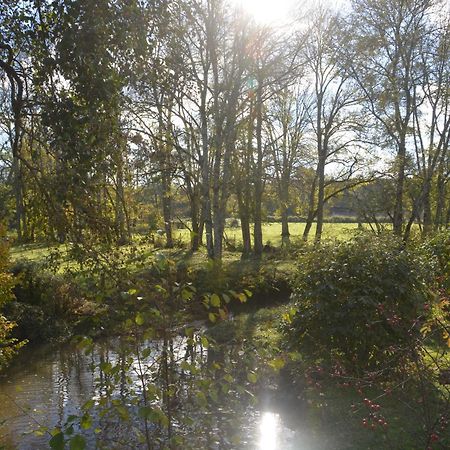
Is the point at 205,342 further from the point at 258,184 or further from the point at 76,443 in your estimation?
the point at 258,184

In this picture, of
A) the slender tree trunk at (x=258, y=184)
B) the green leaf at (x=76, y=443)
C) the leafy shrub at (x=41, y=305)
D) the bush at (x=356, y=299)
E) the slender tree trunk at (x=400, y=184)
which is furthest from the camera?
the slender tree trunk at (x=258, y=184)

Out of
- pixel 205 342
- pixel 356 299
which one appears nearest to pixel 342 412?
pixel 356 299

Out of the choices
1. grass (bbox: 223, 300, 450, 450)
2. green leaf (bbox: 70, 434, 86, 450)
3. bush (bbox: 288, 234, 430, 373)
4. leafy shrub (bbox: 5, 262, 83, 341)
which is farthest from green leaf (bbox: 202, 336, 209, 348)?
leafy shrub (bbox: 5, 262, 83, 341)

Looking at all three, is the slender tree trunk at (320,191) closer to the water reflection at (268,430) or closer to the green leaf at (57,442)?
the water reflection at (268,430)

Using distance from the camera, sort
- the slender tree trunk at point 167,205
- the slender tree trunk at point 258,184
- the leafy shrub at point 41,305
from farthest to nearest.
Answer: the slender tree trunk at point 258,184, the slender tree trunk at point 167,205, the leafy shrub at point 41,305

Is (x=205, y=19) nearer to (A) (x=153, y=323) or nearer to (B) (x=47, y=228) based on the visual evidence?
(B) (x=47, y=228)

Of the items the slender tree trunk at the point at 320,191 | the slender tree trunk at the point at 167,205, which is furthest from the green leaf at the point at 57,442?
the slender tree trunk at the point at 320,191

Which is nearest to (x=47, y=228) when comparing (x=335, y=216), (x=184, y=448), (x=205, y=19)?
(x=184, y=448)

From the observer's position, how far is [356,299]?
7801mm

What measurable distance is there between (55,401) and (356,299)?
5.70m

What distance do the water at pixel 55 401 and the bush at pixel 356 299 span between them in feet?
4.70

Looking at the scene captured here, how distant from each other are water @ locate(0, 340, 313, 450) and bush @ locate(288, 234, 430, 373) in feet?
4.70

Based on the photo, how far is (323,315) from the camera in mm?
7988

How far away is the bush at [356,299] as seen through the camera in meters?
7.72
